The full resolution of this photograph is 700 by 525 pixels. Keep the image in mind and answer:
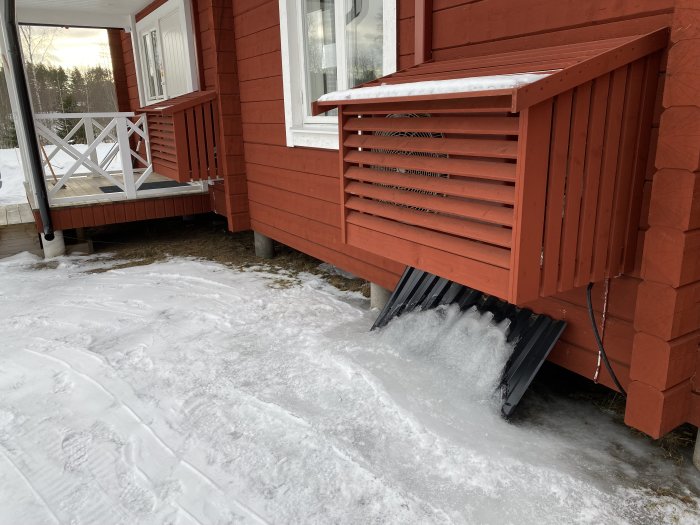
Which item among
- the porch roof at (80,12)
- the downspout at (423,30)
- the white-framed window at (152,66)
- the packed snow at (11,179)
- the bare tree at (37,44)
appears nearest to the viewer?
the downspout at (423,30)

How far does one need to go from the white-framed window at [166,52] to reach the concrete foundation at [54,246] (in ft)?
6.98

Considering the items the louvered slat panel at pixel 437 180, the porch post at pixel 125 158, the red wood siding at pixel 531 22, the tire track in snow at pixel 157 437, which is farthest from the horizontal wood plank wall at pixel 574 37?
the porch post at pixel 125 158

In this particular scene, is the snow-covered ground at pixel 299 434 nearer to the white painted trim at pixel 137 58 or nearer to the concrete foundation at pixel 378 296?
the concrete foundation at pixel 378 296

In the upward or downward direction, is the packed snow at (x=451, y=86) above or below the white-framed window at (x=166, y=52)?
below

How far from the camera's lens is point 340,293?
4262mm

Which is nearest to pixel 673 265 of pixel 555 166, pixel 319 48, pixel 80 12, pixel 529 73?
pixel 555 166

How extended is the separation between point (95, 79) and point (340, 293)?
2052 centimetres

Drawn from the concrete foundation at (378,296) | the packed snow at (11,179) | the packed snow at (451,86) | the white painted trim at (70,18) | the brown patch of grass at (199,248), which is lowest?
the brown patch of grass at (199,248)

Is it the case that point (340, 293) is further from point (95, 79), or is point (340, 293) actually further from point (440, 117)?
point (95, 79)

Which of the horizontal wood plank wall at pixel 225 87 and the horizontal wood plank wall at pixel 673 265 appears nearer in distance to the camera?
the horizontal wood plank wall at pixel 673 265

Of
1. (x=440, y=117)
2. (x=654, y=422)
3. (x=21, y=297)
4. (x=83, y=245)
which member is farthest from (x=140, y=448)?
(x=83, y=245)

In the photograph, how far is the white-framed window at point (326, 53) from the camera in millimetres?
3488

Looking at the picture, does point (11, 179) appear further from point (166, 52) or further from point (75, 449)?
point (75, 449)

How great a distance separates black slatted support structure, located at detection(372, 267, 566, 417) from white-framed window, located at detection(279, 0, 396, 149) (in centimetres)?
124
